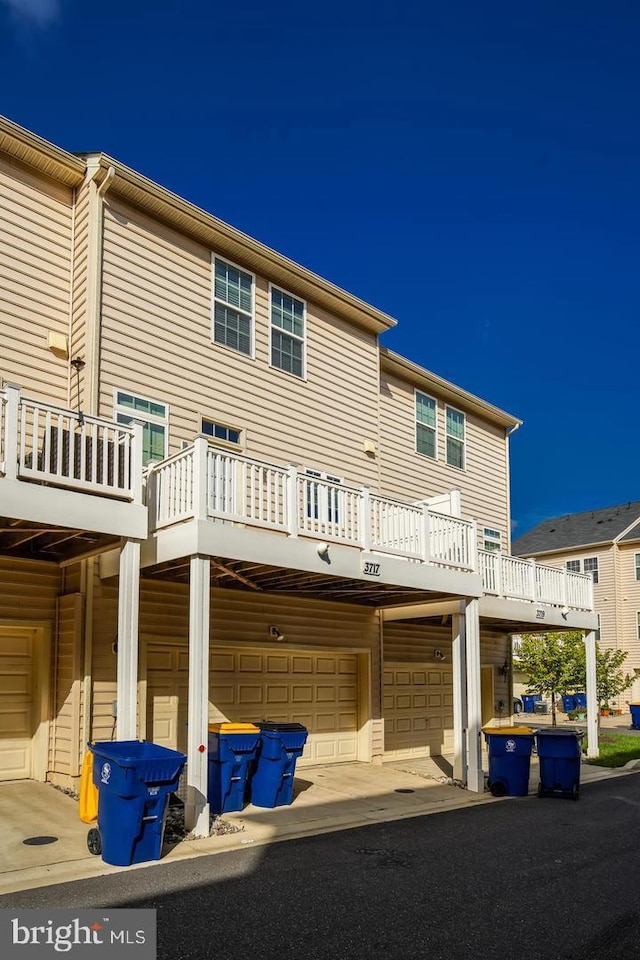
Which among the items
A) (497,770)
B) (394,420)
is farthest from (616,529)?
(497,770)

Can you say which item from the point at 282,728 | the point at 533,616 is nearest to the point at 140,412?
the point at 282,728

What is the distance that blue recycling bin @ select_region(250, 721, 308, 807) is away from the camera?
410 inches

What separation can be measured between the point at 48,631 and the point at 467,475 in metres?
11.5

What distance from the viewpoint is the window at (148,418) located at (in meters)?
11.6

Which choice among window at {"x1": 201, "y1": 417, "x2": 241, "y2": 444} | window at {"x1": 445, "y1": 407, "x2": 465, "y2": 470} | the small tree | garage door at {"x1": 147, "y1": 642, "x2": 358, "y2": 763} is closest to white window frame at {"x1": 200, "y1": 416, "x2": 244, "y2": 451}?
window at {"x1": 201, "y1": 417, "x2": 241, "y2": 444}

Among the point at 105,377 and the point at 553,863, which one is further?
the point at 105,377

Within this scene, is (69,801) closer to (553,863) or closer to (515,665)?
(553,863)

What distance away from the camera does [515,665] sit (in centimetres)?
2170

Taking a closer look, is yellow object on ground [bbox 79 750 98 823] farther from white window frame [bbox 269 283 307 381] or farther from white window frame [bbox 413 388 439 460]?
white window frame [bbox 413 388 439 460]

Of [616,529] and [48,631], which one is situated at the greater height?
[616,529]

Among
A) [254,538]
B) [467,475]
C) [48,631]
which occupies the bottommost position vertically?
[48,631]

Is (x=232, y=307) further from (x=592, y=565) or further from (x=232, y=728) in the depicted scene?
(x=592, y=565)

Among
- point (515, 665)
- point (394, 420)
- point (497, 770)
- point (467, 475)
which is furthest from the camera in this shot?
point (515, 665)

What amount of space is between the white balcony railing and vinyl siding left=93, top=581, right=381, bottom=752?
5.11ft
